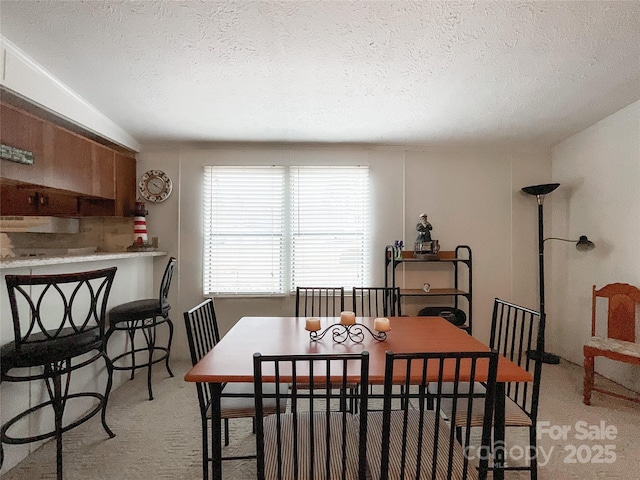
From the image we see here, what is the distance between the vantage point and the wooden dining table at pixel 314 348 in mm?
1344

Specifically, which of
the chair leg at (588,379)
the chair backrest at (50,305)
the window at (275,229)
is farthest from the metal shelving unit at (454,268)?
the chair backrest at (50,305)

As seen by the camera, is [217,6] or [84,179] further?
[84,179]

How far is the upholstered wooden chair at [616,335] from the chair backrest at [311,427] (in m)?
2.18

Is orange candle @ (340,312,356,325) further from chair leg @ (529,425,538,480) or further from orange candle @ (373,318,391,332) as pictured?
chair leg @ (529,425,538,480)

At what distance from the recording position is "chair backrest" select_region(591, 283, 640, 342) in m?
2.56

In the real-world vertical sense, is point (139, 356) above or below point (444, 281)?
below

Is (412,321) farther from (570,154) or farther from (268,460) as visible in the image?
(570,154)

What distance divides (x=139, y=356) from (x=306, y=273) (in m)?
1.94

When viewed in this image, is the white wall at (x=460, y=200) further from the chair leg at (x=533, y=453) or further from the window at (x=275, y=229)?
the chair leg at (x=533, y=453)

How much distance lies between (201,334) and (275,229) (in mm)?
1863

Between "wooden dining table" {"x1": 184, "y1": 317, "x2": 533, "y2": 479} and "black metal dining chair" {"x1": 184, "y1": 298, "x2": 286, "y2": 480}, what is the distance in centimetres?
14

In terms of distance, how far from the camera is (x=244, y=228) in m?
3.57

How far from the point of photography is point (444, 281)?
3.65 meters

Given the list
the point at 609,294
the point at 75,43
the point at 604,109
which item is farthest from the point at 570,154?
the point at 75,43
